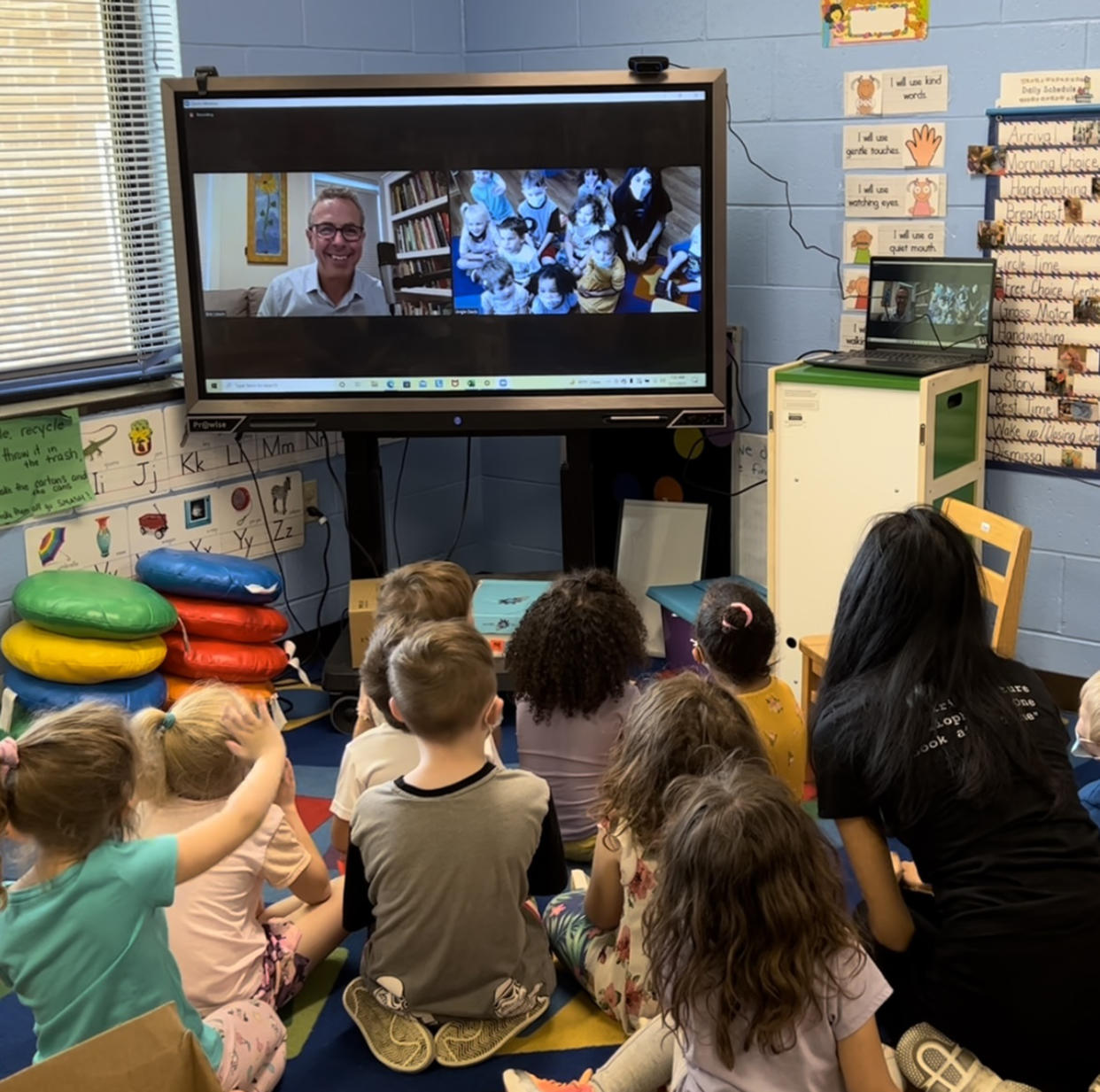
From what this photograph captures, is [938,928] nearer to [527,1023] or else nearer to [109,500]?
[527,1023]

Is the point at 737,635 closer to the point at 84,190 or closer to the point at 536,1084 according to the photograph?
the point at 536,1084

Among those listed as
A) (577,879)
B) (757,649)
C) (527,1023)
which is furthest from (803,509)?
(527,1023)

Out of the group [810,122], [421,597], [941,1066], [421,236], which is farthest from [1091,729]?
[421,236]

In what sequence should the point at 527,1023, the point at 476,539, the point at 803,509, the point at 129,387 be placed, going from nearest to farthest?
the point at 527,1023, the point at 803,509, the point at 129,387, the point at 476,539

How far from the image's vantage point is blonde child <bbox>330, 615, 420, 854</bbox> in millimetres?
2385

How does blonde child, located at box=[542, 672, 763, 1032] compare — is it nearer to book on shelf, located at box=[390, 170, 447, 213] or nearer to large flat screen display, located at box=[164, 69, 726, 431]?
large flat screen display, located at box=[164, 69, 726, 431]

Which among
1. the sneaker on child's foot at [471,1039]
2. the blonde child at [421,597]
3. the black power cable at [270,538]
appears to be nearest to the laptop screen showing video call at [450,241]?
the black power cable at [270,538]

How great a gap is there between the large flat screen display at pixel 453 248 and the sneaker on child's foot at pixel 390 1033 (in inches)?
65.2

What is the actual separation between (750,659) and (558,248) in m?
1.41

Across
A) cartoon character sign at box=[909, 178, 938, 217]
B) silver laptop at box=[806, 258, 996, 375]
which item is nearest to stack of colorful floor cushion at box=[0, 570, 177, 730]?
silver laptop at box=[806, 258, 996, 375]

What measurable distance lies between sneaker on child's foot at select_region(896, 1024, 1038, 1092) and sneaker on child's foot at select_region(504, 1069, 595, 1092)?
1.40 ft

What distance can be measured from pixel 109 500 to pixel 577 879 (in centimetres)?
165

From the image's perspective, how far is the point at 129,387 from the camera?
357 centimetres

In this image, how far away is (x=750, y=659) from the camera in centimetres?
249
